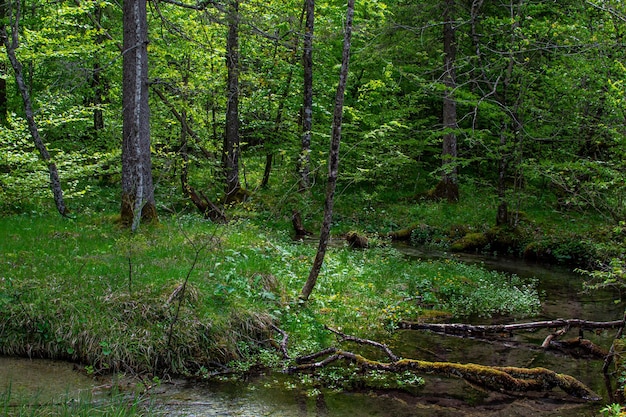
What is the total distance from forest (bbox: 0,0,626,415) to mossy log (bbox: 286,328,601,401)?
0.03 meters

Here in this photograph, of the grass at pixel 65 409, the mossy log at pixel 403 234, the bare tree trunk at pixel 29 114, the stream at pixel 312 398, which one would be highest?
the bare tree trunk at pixel 29 114

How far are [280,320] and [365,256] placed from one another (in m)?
5.92

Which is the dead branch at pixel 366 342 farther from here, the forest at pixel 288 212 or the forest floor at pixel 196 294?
the forest floor at pixel 196 294

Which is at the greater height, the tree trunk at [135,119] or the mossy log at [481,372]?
the tree trunk at [135,119]

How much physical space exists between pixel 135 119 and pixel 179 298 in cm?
478

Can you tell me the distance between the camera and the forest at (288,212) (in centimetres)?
737

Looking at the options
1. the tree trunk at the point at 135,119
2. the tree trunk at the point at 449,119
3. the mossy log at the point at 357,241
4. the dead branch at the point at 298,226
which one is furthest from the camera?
the tree trunk at the point at 449,119

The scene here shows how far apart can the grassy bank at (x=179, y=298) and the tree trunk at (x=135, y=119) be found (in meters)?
0.61

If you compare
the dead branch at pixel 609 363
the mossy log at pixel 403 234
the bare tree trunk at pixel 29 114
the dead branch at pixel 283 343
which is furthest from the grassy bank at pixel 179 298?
the mossy log at pixel 403 234

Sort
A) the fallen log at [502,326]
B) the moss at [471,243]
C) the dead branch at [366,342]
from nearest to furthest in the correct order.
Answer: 1. the dead branch at [366,342]
2. the fallen log at [502,326]
3. the moss at [471,243]

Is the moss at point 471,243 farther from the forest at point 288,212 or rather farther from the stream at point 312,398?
the stream at point 312,398

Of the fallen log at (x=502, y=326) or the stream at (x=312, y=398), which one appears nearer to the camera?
the stream at (x=312, y=398)

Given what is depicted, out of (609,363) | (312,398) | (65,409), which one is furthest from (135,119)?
(609,363)

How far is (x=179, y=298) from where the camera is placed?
298 inches
